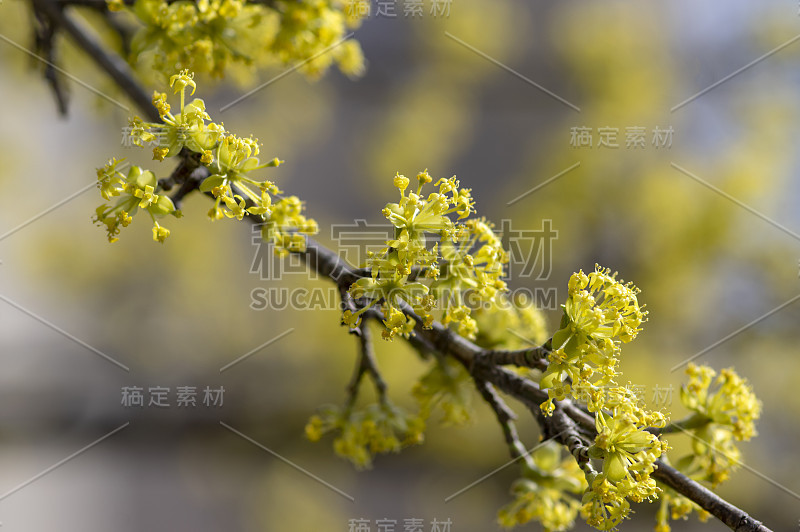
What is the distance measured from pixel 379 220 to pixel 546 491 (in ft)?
8.19

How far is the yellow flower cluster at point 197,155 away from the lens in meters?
0.82

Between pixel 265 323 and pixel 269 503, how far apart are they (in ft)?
3.57

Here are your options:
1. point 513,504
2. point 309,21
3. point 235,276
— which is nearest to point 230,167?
point 309,21

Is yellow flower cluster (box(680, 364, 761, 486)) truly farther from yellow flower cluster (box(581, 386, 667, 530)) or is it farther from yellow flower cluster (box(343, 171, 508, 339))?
yellow flower cluster (box(343, 171, 508, 339))

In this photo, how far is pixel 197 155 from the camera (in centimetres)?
85

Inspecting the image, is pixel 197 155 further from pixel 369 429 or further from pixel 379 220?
pixel 379 220

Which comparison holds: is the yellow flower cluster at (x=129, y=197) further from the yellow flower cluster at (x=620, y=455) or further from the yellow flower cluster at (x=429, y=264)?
the yellow flower cluster at (x=620, y=455)

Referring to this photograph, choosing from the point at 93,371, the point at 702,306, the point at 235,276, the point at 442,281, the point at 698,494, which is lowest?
the point at 698,494

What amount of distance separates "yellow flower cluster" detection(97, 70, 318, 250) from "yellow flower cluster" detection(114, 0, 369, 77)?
0.86 ft

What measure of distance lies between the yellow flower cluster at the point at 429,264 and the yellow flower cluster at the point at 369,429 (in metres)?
0.33

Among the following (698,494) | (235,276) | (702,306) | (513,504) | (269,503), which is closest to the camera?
(698,494)

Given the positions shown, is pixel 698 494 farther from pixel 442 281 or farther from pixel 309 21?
pixel 309 21

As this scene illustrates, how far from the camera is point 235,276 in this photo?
3.54m
